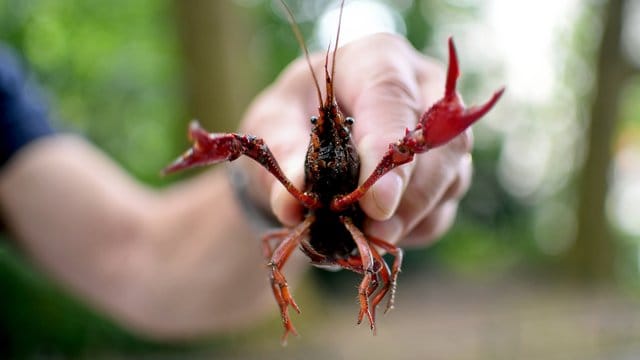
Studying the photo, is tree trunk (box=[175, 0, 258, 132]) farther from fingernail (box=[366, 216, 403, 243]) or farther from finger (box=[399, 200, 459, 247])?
fingernail (box=[366, 216, 403, 243])

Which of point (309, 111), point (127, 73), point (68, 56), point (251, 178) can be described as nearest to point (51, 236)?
point (251, 178)

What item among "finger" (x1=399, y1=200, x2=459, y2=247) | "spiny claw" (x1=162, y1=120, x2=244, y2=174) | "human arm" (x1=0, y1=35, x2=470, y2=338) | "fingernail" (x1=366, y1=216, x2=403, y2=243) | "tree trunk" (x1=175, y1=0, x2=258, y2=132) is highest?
"tree trunk" (x1=175, y1=0, x2=258, y2=132)

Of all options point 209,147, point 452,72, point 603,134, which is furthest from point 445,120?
point 603,134

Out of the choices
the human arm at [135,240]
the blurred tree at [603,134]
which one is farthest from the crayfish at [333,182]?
the blurred tree at [603,134]

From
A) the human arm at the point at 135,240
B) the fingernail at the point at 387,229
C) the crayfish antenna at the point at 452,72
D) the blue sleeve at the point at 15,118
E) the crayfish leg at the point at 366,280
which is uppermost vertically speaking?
the blue sleeve at the point at 15,118

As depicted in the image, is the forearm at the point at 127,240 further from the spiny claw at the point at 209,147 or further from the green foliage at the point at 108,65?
the green foliage at the point at 108,65

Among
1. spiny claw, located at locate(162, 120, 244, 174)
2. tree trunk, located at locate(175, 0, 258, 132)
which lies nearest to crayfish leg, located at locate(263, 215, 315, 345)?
spiny claw, located at locate(162, 120, 244, 174)

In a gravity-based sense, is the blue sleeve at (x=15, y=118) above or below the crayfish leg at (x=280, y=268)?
above
